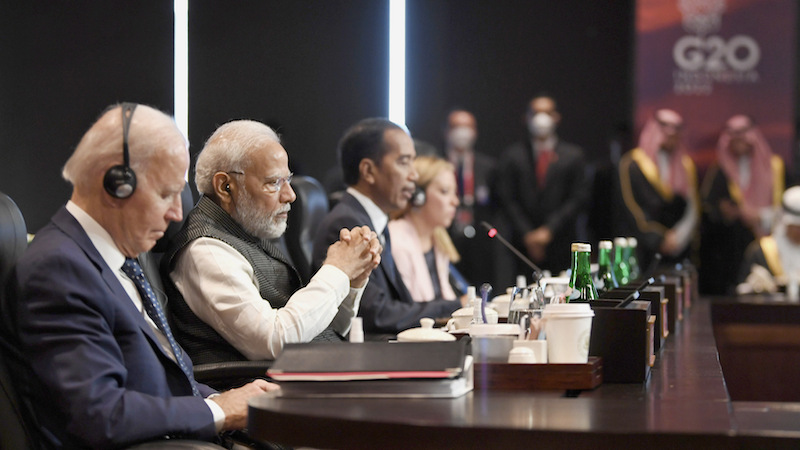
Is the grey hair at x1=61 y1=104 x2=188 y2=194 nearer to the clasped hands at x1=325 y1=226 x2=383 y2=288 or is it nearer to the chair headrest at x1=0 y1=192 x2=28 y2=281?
the chair headrest at x1=0 y1=192 x2=28 y2=281

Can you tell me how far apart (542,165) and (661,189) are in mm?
885

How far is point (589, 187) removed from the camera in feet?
22.2

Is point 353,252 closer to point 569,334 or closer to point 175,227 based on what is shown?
point 175,227

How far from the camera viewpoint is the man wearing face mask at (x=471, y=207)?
22.2ft

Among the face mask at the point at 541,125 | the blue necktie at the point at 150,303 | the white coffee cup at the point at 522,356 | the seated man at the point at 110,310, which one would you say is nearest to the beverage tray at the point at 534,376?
the white coffee cup at the point at 522,356

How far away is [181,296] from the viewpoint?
1979mm

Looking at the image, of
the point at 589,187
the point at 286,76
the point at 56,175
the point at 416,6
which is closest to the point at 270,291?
the point at 56,175

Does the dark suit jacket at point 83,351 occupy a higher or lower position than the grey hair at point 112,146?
lower

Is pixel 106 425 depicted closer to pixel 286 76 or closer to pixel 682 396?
pixel 682 396

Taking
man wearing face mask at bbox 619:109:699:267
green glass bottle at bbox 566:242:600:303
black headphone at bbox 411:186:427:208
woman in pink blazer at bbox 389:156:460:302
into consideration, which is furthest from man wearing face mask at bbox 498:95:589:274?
green glass bottle at bbox 566:242:600:303

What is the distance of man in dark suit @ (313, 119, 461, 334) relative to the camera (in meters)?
2.77

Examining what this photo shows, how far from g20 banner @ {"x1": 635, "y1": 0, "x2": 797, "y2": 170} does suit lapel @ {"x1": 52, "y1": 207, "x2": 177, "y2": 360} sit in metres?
5.63

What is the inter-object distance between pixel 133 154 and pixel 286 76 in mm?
4364

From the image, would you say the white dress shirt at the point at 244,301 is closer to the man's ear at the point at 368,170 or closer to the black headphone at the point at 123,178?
the black headphone at the point at 123,178
